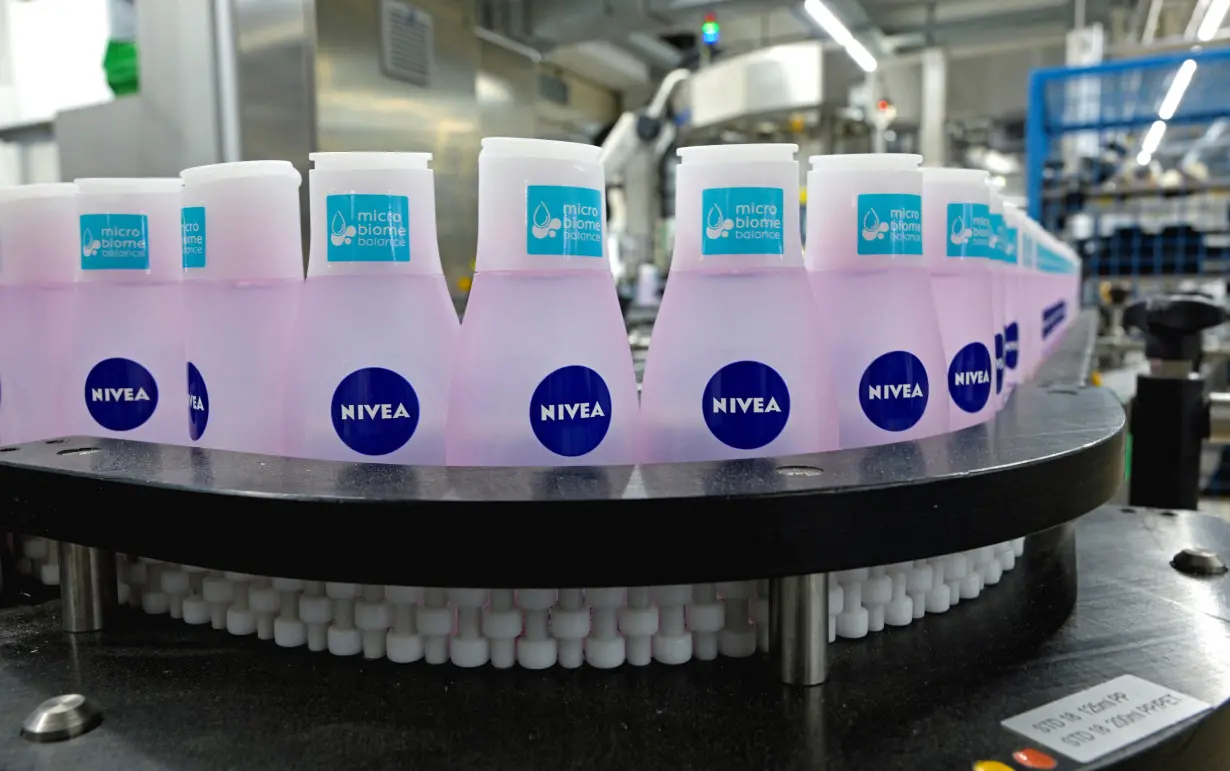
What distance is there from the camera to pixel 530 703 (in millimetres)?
600

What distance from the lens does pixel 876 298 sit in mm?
684

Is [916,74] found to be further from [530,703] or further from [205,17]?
[530,703]

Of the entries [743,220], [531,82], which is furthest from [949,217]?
[531,82]

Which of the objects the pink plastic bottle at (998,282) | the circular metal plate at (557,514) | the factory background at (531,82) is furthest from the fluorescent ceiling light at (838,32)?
the circular metal plate at (557,514)

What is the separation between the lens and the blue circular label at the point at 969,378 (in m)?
0.78

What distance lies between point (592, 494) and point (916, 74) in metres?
7.92

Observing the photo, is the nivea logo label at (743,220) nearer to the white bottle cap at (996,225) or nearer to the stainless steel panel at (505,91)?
the white bottle cap at (996,225)

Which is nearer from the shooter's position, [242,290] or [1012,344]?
[242,290]

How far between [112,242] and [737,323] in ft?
1.77

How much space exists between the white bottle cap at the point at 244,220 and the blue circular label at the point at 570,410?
241mm

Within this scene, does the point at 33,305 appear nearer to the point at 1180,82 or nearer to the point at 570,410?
the point at 570,410

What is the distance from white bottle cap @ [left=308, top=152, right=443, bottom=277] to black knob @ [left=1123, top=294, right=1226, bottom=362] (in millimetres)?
1277

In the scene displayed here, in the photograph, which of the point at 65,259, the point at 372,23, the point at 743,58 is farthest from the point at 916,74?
the point at 65,259

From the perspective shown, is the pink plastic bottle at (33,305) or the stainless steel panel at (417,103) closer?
the pink plastic bottle at (33,305)
